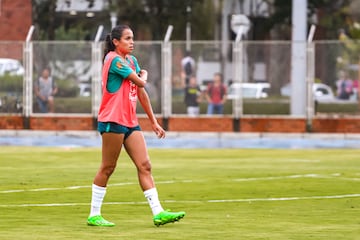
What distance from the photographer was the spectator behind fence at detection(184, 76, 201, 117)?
38.3 meters

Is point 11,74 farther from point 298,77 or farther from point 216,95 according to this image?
point 298,77

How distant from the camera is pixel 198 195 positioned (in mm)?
17484

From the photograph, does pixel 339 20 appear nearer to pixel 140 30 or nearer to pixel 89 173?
pixel 140 30

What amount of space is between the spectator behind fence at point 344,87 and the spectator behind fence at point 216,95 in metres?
3.31

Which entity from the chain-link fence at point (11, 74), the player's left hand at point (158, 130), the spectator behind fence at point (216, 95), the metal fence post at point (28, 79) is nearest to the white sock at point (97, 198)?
the player's left hand at point (158, 130)

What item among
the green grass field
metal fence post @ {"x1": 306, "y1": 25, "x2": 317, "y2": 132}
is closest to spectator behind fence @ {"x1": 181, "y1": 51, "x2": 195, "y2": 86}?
metal fence post @ {"x1": 306, "y1": 25, "x2": 317, "y2": 132}

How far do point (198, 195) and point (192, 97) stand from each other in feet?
69.2

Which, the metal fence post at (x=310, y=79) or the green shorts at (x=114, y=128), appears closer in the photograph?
the green shorts at (x=114, y=128)

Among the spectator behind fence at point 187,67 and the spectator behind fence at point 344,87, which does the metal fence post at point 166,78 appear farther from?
the spectator behind fence at point 344,87

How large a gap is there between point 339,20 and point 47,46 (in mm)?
25250

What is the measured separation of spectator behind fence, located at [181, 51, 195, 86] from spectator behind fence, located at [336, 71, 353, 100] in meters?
4.23

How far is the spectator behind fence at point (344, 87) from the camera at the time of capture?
37656mm

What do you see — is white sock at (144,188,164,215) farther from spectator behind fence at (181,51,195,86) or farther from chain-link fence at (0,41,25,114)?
chain-link fence at (0,41,25,114)

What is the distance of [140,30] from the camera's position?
50.0 meters
